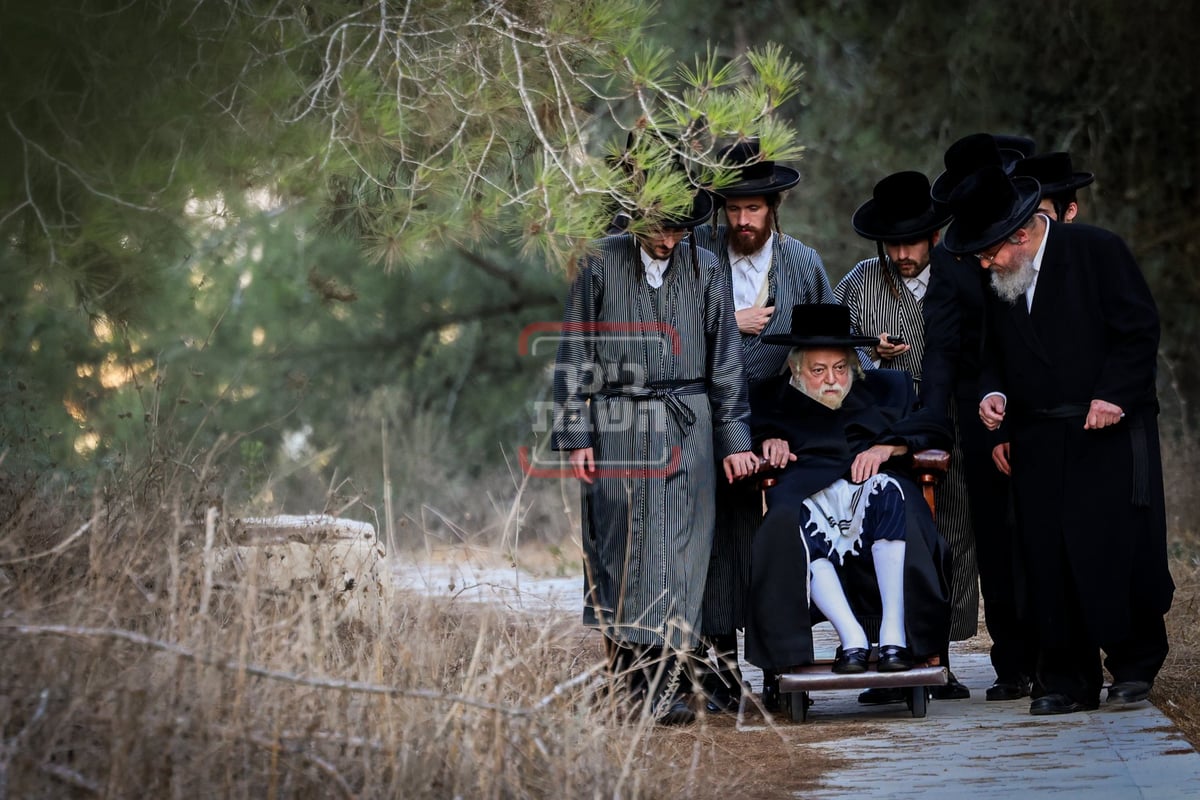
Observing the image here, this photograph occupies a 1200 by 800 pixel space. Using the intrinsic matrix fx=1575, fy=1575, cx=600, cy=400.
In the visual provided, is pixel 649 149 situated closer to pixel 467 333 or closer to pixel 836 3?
pixel 836 3

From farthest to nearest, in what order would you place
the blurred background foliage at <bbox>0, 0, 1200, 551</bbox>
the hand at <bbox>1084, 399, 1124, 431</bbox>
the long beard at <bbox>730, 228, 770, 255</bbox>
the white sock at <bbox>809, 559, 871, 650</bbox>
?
the long beard at <bbox>730, 228, 770, 255</bbox> → the white sock at <bbox>809, 559, 871, 650</bbox> → the hand at <bbox>1084, 399, 1124, 431</bbox> → the blurred background foliage at <bbox>0, 0, 1200, 551</bbox>

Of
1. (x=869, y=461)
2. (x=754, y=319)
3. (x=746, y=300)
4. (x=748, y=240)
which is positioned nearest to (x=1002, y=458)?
(x=869, y=461)

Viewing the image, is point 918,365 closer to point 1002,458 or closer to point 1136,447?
point 1002,458

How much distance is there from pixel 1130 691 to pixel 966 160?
2149mm

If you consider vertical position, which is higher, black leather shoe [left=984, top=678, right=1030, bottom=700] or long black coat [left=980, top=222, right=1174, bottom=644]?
long black coat [left=980, top=222, right=1174, bottom=644]

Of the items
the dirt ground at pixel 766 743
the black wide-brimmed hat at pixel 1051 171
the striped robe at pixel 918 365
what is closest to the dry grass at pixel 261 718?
the dirt ground at pixel 766 743

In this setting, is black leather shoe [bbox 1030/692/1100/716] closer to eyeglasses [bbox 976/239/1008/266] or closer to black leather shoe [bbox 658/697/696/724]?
black leather shoe [bbox 658/697/696/724]

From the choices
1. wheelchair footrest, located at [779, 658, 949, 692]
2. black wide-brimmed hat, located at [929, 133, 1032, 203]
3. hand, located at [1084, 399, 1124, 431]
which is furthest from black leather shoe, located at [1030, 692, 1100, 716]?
black wide-brimmed hat, located at [929, 133, 1032, 203]

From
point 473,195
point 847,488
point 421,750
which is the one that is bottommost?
point 421,750

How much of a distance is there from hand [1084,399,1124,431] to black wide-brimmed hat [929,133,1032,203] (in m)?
1.07

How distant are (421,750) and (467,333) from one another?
39.7ft

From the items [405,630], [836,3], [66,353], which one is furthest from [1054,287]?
[836,3]

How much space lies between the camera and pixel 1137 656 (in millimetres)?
5793

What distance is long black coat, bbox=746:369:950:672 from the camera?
587cm
